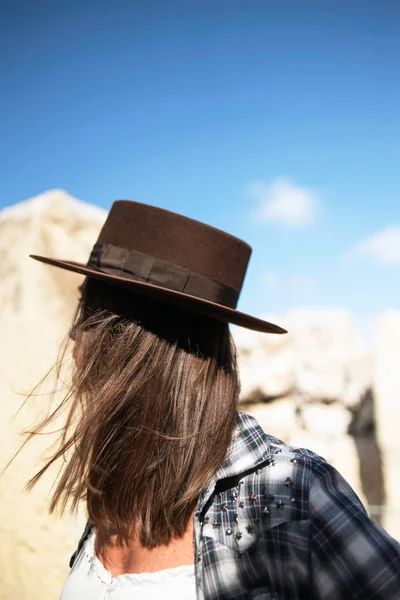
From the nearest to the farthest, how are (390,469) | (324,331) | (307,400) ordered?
(390,469) → (307,400) → (324,331)

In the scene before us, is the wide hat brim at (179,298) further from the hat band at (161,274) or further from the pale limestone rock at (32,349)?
the pale limestone rock at (32,349)

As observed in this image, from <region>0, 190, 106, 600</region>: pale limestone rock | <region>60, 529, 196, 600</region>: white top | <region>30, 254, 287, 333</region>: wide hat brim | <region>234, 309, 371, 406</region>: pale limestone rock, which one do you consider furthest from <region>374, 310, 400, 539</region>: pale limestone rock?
<region>30, 254, 287, 333</region>: wide hat brim

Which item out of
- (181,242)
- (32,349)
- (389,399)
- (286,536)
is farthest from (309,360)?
(286,536)

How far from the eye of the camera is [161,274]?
4.56ft

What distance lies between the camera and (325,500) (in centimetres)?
105

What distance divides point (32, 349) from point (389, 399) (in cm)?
614

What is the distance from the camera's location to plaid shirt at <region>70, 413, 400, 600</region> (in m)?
0.97

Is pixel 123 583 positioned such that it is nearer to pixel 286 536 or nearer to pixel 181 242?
pixel 286 536

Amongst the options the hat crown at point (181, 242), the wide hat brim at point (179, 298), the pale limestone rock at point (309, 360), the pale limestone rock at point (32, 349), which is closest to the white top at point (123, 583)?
the wide hat brim at point (179, 298)

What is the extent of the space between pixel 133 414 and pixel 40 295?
432 centimetres

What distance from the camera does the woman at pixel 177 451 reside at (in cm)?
107

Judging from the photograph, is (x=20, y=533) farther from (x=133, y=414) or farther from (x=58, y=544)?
(x=133, y=414)

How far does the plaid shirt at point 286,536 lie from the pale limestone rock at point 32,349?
1.48 metres

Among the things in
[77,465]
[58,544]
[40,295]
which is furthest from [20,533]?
[77,465]
